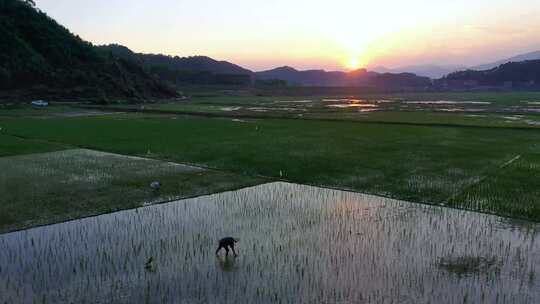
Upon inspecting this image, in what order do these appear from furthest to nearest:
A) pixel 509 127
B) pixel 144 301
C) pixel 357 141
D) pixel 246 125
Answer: pixel 246 125 → pixel 509 127 → pixel 357 141 → pixel 144 301

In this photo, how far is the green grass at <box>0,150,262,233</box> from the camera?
1059 centimetres

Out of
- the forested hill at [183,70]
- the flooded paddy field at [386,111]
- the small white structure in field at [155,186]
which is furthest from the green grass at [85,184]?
the forested hill at [183,70]

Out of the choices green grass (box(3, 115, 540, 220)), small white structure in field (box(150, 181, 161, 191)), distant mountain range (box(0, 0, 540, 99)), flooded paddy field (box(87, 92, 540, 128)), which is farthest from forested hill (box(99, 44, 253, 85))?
small white structure in field (box(150, 181, 161, 191))

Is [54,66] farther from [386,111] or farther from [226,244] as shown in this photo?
[226,244]

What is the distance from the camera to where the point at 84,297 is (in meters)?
6.53

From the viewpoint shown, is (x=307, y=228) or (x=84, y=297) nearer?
(x=84, y=297)

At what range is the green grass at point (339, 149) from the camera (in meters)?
13.4

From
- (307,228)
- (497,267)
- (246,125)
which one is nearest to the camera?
(497,267)

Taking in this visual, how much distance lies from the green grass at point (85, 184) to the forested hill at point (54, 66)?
39.4 m

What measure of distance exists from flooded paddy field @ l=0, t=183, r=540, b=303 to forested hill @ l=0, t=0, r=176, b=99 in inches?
1864

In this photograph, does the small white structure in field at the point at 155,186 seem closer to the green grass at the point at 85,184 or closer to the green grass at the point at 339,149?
the green grass at the point at 85,184

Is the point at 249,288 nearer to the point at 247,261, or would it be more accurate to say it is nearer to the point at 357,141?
the point at 247,261

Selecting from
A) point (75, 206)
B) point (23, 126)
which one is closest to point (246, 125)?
point (23, 126)

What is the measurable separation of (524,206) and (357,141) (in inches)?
444
